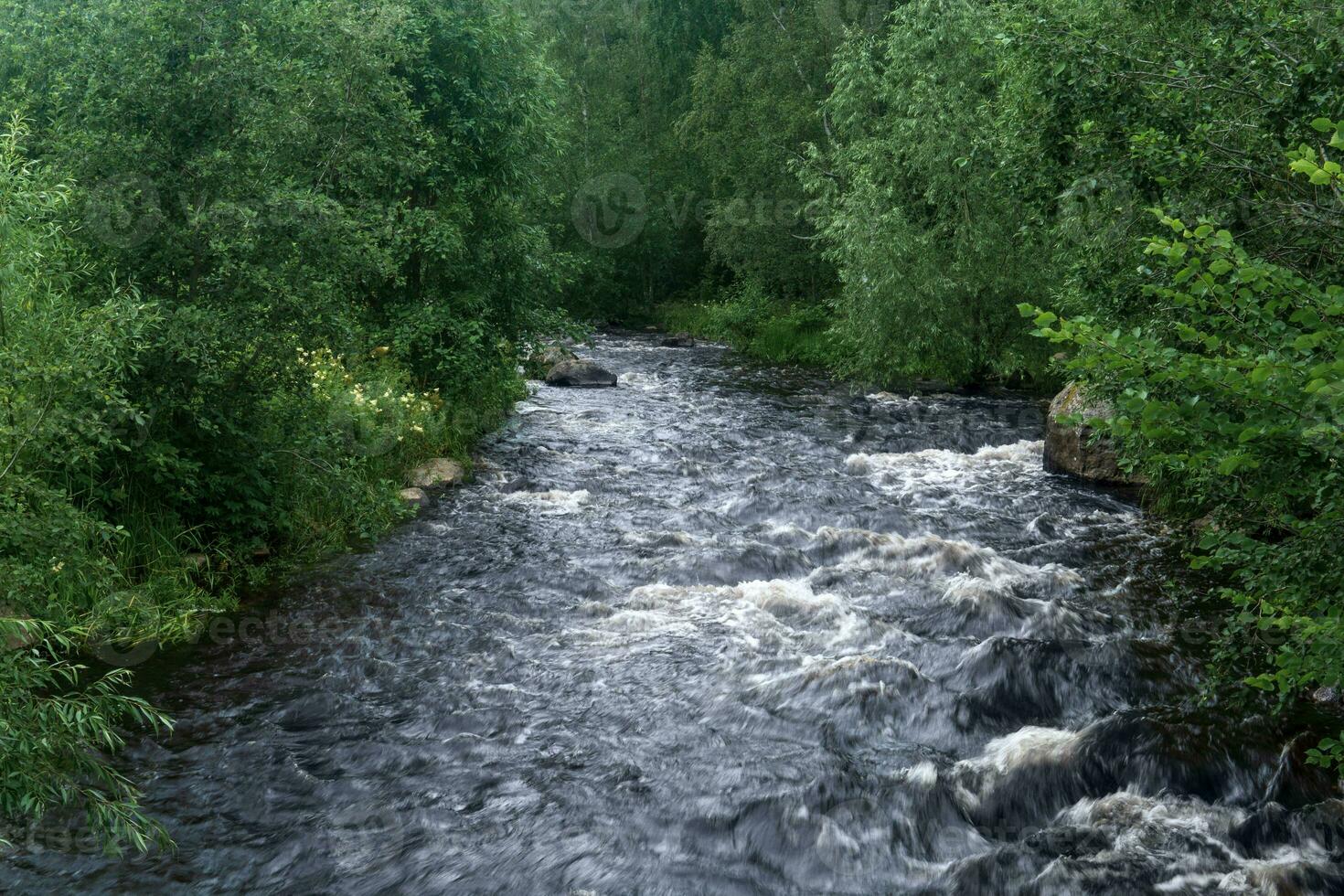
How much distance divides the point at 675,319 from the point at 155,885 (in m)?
43.2

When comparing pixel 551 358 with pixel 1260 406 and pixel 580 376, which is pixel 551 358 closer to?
pixel 580 376

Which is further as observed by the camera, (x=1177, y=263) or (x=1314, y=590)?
(x=1314, y=590)

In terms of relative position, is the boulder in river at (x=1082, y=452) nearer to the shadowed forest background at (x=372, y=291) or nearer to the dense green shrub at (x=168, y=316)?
the shadowed forest background at (x=372, y=291)

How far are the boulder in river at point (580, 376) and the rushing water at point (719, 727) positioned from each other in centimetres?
1421

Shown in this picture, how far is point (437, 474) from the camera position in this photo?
55.6 feet

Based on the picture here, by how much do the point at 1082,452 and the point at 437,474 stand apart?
10633mm

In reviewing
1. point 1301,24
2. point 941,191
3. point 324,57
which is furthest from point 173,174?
point 941,191

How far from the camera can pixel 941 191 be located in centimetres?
2664

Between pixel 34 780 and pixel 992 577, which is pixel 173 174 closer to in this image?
pixel 34 780

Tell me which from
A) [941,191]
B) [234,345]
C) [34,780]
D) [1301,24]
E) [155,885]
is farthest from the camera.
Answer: [941,191]

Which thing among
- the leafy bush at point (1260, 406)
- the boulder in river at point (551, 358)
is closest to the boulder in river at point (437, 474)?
the boulder in river at point (551, 358)

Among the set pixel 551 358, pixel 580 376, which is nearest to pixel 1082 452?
pixel 580 376

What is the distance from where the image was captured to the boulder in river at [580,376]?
29.5m

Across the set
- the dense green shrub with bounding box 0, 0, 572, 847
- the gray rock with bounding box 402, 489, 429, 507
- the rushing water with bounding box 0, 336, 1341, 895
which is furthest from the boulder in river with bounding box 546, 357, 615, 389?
the dense green shrub with bounding box 0, 0, 572, 847
